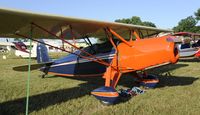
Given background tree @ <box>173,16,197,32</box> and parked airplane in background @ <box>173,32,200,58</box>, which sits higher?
background tree @ <box>173,16,197,32</box>

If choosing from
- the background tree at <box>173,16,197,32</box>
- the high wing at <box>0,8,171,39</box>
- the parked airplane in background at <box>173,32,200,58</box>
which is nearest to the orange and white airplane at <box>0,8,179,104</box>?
the high wing at <box>0,8,171,39</box>

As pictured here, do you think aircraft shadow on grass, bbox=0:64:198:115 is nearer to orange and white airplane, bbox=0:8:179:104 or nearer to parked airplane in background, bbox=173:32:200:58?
orange and white airplane, bbox=0:8:179:104

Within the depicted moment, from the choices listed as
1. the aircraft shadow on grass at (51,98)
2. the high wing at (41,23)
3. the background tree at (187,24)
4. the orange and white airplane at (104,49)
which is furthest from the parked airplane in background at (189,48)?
the background tree at (187,24)

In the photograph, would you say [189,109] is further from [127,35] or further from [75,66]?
[127,35]

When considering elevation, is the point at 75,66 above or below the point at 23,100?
above

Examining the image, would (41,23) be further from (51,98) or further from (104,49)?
(104,49)

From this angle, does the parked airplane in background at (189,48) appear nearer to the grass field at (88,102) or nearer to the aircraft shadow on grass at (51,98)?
the aircraft shadow on grass at (51,98)

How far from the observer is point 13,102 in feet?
21.4

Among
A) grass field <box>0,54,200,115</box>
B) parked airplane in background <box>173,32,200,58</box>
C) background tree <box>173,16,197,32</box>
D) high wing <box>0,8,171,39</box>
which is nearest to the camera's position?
high wing <box>0,8,171,39</box>

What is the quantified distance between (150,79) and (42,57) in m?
5.17

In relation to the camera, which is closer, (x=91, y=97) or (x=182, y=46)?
(x=91, y=97)

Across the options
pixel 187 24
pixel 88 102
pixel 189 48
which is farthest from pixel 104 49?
pixel 187 24

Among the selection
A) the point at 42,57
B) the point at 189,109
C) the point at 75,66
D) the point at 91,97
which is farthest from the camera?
the point at 42,57

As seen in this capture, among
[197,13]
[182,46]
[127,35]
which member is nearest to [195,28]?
[197,13]
